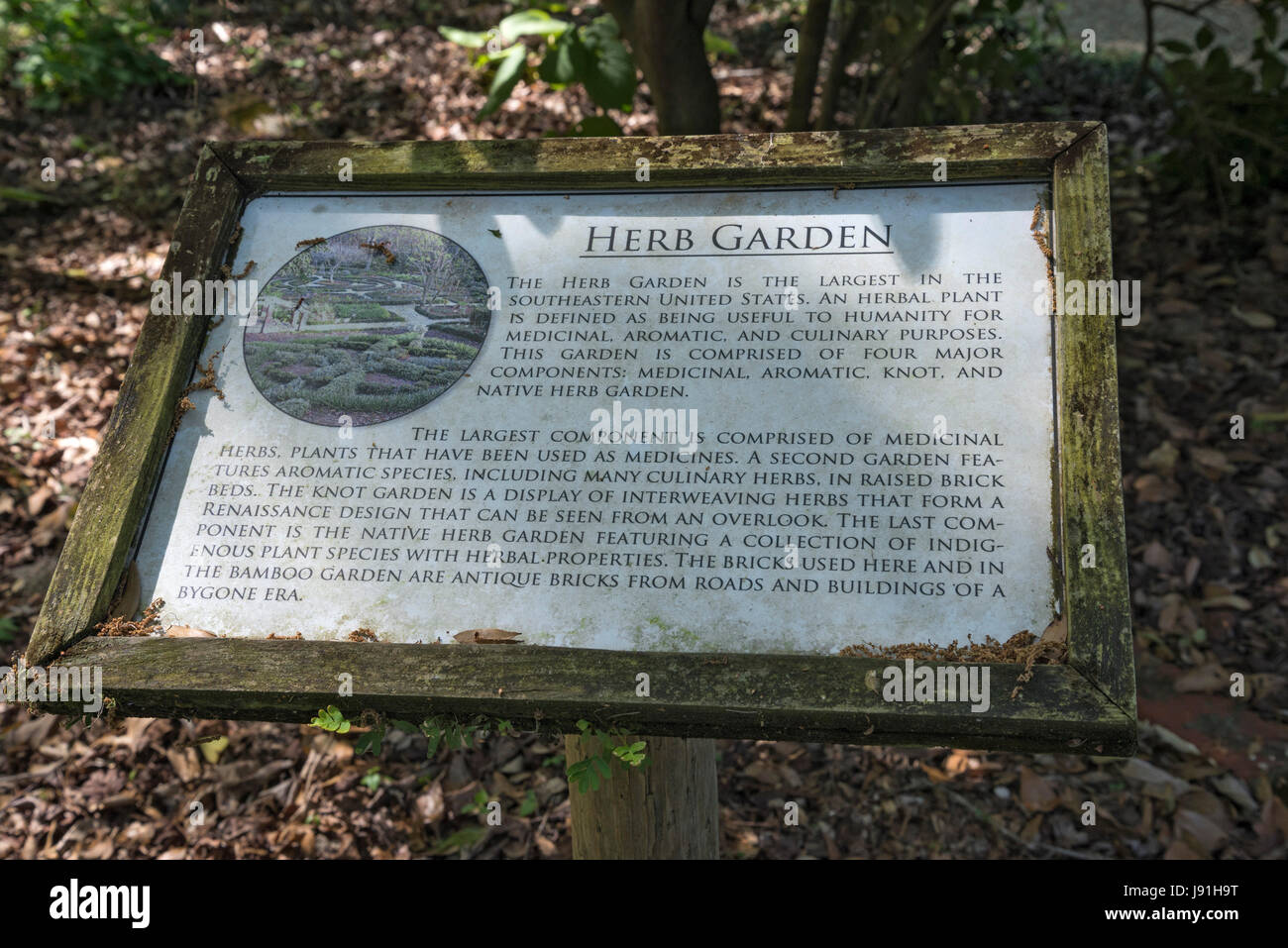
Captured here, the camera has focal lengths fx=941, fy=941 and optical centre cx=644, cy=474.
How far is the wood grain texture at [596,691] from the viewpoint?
4.70 ft

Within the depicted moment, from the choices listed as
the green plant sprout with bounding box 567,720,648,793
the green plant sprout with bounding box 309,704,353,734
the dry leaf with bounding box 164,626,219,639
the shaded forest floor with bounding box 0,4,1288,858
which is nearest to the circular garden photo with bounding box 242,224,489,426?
the dry leaf with bounding box 164,626,219,639

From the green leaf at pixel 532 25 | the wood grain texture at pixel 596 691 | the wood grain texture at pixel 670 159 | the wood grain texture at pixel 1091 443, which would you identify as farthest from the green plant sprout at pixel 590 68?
the wood grain texture at pixel 596 691

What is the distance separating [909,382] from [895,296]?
20 centimetres

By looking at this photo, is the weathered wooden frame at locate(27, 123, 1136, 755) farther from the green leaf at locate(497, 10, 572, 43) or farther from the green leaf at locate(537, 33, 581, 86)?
the green leaf at locate(497, 10, 572, 43)

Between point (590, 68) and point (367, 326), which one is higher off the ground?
point (590, 68)

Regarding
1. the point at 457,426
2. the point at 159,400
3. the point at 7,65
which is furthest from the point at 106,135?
the point at 457,426

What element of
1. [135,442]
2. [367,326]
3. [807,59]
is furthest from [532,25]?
[135,442]

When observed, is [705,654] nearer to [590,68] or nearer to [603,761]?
[603,761]

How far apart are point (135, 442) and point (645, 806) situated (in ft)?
4.25

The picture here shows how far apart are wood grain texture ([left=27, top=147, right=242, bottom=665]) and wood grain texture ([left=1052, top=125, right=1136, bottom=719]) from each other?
1.67 metres

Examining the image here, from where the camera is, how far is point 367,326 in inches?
77.4
